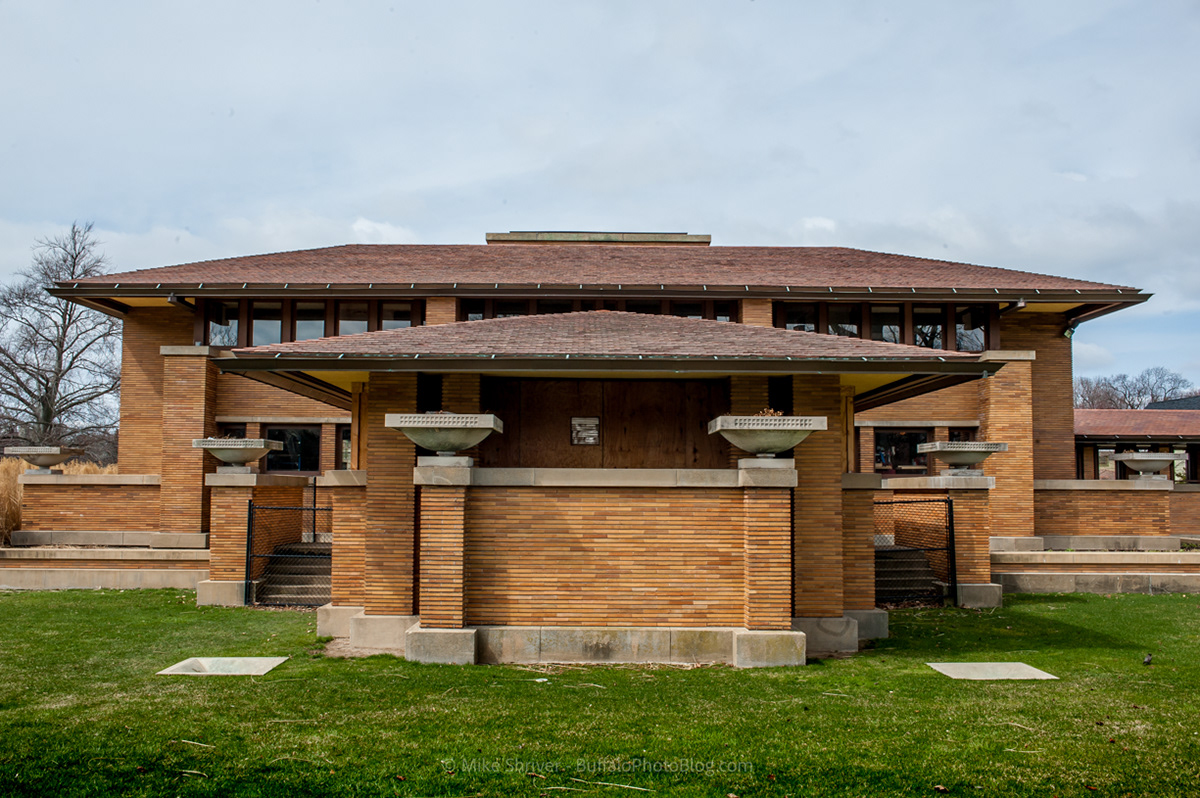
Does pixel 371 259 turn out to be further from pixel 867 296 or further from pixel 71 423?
pixel 71 423

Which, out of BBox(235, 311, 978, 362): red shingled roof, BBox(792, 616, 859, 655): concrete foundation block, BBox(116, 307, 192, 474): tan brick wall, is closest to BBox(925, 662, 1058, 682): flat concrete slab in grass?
BBox(792, 616, 859, 655): concrete foundation block

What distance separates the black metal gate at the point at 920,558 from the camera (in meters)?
15.3

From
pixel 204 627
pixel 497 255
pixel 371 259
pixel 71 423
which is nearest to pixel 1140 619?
pixel 204 627

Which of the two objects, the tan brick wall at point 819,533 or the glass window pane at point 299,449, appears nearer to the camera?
the tan brick wall at point 819,533

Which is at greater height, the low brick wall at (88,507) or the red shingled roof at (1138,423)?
the red shingled roof at (1138,423)

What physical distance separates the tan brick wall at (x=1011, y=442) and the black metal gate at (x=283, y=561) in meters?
15.4

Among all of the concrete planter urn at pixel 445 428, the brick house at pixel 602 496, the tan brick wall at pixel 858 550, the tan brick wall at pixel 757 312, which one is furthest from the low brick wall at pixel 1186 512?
the concrete planter urn at pixel 445 428

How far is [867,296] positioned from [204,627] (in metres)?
15.3

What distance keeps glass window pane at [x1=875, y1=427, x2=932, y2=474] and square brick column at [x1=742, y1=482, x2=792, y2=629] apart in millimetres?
12849

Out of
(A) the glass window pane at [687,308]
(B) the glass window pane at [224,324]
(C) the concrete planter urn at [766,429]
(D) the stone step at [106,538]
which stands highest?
(A) the glass window pane at [687,308]

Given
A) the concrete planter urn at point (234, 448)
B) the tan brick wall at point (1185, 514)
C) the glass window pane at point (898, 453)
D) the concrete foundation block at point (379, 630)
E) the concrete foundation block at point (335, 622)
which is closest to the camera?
the concrete foundation block at point (379, 630)

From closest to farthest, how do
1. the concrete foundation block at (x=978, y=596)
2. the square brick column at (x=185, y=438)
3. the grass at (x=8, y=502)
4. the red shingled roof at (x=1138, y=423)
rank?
the concrete foundation block at (x=978, y=596), the grass at (x=8, y=502), the square brick column at (x=185, y=438), the red shingled roof at (x=1138, y=423)

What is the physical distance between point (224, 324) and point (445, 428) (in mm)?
13152

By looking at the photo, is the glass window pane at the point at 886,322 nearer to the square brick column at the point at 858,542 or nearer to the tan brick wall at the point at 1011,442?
the tan brick wall at the point at 1011,442
